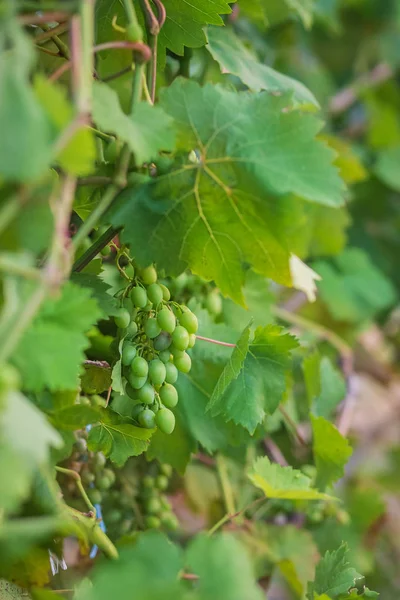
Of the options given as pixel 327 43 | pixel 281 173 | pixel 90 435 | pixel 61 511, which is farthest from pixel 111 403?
pixel 327 43

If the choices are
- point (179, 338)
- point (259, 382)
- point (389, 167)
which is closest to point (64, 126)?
point (179, 338)

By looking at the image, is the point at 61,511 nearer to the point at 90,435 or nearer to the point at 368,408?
the point at 90,435

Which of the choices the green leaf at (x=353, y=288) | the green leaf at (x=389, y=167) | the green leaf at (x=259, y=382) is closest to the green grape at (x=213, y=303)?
the green leaf at (x=259, y=382)

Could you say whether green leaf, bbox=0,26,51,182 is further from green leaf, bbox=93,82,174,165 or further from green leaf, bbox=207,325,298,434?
green leaf, bbox=207,325,298,434

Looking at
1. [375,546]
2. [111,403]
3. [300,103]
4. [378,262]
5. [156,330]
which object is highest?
[300,103]

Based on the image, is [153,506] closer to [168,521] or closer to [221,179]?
[168,521]

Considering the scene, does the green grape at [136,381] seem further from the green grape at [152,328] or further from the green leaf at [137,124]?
the green leaf at [137,124]
